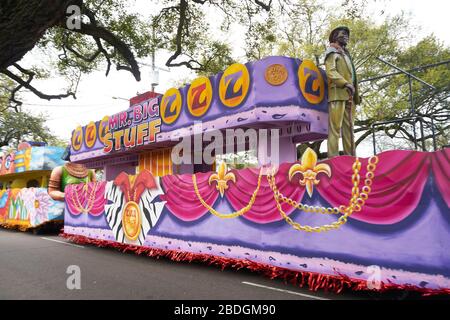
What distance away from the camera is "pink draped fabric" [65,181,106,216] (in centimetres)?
986

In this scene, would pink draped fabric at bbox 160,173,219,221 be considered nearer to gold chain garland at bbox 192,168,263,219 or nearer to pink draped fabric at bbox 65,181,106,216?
gold chain garland at bbox 192,168,263,219

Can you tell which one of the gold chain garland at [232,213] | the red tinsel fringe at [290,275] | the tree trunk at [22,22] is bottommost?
the red tinsel fringe at [290,275]

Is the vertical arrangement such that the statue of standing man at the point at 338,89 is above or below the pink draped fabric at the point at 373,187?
above

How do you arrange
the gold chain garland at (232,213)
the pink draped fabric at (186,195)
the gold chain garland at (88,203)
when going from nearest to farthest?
1. the gold chain garland at (232,213)
2. the pink draped fabric at (186,195)
3. the gold chain garland at (88,203)

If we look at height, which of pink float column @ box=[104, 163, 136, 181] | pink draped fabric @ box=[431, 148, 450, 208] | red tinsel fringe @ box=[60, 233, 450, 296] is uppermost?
pink float column @ box=[104, 163, 136, 181]

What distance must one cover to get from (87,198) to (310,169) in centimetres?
740

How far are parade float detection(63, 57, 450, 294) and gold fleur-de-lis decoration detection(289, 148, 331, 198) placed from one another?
16mm

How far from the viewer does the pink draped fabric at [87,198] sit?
9.86 meters

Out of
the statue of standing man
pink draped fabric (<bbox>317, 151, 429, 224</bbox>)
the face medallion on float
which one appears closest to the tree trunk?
pink draped fabric (<bbox>317, 151, 429, 224</bbox>)

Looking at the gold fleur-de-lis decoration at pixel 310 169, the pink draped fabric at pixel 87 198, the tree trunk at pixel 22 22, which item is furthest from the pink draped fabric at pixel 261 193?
the pink draped fabric at pixel 87 198

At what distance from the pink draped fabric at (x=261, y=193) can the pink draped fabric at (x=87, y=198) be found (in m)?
4.75

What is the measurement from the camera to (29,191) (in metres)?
14.9

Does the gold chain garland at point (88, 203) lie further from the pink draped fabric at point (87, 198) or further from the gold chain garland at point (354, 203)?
the gold chain garland at point (354, 203)

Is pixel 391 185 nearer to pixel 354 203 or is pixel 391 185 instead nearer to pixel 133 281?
pixel 354 203
